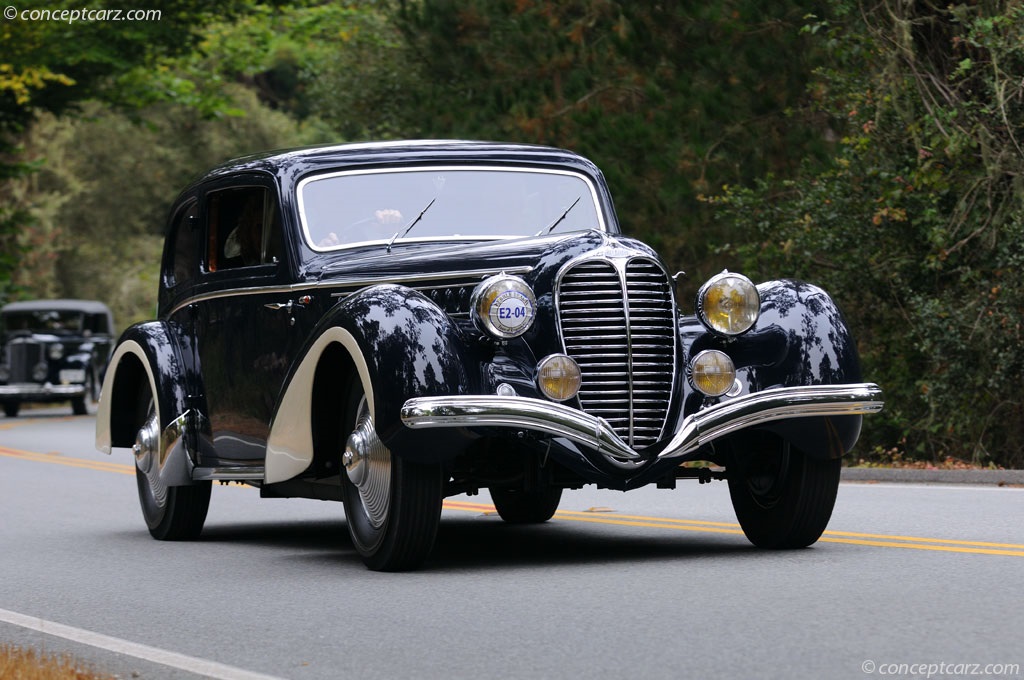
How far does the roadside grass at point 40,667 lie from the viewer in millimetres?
6027

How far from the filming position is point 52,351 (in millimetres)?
32875

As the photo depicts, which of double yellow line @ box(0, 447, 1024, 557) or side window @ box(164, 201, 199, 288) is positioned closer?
double yellow line @ box(0, 447, 1024, 557)

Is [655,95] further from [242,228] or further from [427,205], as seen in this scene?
[427,205]

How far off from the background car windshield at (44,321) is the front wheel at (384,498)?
85.4 feet

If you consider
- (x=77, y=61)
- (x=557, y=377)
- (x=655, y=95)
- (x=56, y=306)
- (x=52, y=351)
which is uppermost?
(x=77, y=61)

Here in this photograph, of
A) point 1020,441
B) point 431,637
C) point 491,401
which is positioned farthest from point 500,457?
point 1020,441

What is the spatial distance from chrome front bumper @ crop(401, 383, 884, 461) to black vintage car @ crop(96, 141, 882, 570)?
0.01 m

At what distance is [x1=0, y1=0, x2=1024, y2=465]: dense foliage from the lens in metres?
16.0

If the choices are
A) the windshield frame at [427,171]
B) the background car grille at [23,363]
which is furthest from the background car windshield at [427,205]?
the background car grille at [23,363]

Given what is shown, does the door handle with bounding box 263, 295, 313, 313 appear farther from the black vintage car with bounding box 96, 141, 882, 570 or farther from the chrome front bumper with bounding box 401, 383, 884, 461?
the chrome front bumper with bounding box 401, 383, 884, 461

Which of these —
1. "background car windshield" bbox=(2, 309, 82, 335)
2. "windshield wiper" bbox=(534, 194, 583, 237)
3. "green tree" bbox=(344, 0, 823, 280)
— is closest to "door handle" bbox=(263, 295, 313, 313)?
"windshield wiper" bbox=(534, 194, 583, 237)

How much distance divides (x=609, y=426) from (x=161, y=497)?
13.0 feet

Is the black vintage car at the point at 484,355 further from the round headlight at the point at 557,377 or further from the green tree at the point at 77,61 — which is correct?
the green tree at the point at 77,61

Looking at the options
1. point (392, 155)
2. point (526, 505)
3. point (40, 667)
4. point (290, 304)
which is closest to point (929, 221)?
point (526, 505)
